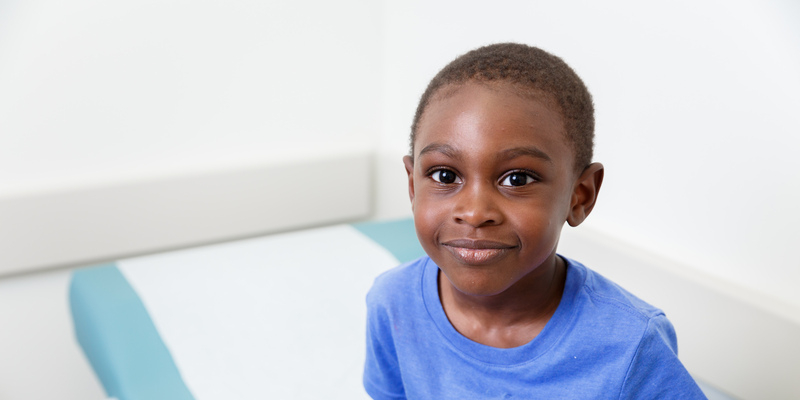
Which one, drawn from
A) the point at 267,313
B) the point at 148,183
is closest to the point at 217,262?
the point at 267,313

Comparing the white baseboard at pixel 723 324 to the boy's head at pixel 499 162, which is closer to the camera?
the boy's head at pixel 499 162

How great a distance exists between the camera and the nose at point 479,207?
2.48 feet

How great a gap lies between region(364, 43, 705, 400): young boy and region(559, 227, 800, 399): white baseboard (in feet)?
1.28

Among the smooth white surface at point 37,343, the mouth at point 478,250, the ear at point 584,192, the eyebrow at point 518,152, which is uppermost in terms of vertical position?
the eyebrow at point 518,152

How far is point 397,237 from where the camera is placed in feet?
6.11

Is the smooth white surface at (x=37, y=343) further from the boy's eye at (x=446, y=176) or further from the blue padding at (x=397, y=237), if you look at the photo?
the boy's eye at (x=446, y=176)

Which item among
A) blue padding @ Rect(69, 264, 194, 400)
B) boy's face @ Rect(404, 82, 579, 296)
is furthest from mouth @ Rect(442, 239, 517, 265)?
blue padding @ Rect(69, 264, 194, 400)

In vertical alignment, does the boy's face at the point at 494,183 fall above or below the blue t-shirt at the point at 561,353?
above

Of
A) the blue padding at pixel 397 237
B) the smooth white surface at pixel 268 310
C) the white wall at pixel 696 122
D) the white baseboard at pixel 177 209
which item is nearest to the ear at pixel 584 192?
the white wall at pixel 696 122

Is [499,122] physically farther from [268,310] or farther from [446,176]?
[268,310]

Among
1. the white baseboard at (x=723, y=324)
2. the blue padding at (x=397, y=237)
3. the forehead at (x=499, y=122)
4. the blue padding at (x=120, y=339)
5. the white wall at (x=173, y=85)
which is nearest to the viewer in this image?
the forehead at (x=499, y=122)

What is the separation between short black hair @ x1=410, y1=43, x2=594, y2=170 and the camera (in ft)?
2.55

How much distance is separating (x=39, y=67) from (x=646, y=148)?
1.50 meters

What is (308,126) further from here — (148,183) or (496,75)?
(496,75)
